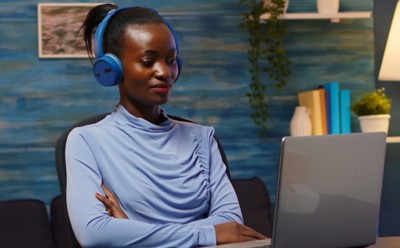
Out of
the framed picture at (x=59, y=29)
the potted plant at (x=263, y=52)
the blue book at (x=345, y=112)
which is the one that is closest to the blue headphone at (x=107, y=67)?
the framed picture at (x=59, y=29)

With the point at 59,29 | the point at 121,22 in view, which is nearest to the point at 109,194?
the point at 121,22

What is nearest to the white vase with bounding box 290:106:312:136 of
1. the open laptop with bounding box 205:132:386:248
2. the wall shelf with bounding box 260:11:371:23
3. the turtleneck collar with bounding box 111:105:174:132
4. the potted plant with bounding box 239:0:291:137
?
the potted plant with bounding box 239:0:291:137

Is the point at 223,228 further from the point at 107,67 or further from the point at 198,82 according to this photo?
the point at 198,82

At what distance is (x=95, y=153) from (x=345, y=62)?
204 cm

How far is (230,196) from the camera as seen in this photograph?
80.5 inches

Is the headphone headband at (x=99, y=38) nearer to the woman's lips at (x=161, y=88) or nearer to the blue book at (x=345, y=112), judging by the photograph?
the woman's lips at (x=161, y=88)

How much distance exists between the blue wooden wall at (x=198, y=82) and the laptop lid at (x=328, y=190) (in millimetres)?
1866

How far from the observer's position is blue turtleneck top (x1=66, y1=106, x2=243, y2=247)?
1801 millimetres

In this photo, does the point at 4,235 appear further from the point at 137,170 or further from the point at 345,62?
the point at 345,62

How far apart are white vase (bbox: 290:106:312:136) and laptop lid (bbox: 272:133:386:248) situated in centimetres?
168

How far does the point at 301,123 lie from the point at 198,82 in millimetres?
525

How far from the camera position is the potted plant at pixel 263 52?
3.42m

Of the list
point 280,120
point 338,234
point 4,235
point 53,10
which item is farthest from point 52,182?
point 338,234

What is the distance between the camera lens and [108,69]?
1.94 metres
